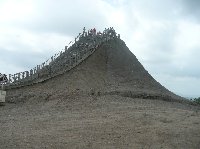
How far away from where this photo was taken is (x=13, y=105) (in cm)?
3869

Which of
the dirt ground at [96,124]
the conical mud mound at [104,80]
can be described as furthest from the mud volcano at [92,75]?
the dirt ground at [96,124]

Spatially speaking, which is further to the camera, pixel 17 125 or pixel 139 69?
pixel 139 69

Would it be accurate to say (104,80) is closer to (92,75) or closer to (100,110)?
(92,75)

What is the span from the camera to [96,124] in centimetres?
2862

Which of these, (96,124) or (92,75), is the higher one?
(92,75)

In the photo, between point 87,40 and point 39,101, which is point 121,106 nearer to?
point 39,101

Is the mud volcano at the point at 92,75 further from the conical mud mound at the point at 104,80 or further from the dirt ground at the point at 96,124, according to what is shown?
the dirt ground at the point at 96,124

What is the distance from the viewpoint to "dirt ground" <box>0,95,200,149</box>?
2453 centimetres

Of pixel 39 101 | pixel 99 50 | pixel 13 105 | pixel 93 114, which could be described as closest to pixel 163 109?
pixel 93 114

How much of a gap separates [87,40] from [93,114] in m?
23.5

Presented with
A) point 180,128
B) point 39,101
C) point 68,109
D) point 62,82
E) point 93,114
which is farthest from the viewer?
point 62,82

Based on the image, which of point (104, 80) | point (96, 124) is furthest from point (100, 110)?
point (104, 80)

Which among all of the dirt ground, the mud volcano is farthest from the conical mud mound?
the dirt ground

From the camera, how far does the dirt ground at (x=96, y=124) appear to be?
24.5 m
